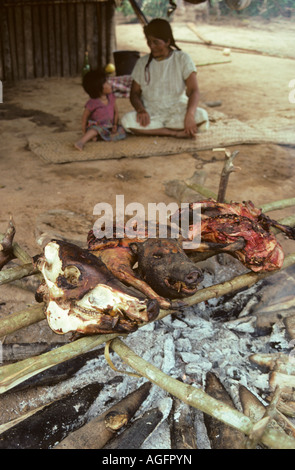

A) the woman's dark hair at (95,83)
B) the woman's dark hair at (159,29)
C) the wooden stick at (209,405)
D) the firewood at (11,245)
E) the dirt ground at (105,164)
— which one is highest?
the woman's dark hair at (159,29)

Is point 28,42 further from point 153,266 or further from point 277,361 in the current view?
point 277,361

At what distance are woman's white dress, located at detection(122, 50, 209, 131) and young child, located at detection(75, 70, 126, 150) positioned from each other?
0.23m

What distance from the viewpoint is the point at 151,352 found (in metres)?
2.33

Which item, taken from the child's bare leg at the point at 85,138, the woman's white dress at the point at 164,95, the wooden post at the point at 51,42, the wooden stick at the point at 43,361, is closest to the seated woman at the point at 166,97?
the woman's white dress at the point at 164,95

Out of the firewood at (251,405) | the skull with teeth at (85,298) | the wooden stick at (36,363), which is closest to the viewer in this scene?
the wooden stick at (36,363)

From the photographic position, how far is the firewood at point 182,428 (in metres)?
1.88

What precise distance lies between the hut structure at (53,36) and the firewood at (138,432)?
754 cm

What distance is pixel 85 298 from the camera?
6.19ft

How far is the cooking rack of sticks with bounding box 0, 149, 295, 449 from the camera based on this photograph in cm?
161

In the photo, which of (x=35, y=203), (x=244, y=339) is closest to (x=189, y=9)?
(x=35, y=203)

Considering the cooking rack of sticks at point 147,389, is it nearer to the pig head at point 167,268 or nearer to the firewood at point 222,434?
the firewood at point 222,434

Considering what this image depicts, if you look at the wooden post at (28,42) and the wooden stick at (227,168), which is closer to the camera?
the wooden stick at (227,168)

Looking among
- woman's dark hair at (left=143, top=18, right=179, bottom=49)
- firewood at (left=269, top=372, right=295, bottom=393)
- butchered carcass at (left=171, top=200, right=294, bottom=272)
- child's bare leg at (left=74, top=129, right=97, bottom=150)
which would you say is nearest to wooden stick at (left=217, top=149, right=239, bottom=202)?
butchered carcass at (left=171, top=200, right=294, bottom=272)

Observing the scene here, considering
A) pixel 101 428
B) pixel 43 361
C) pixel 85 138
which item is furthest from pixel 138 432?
pixel 85 138
